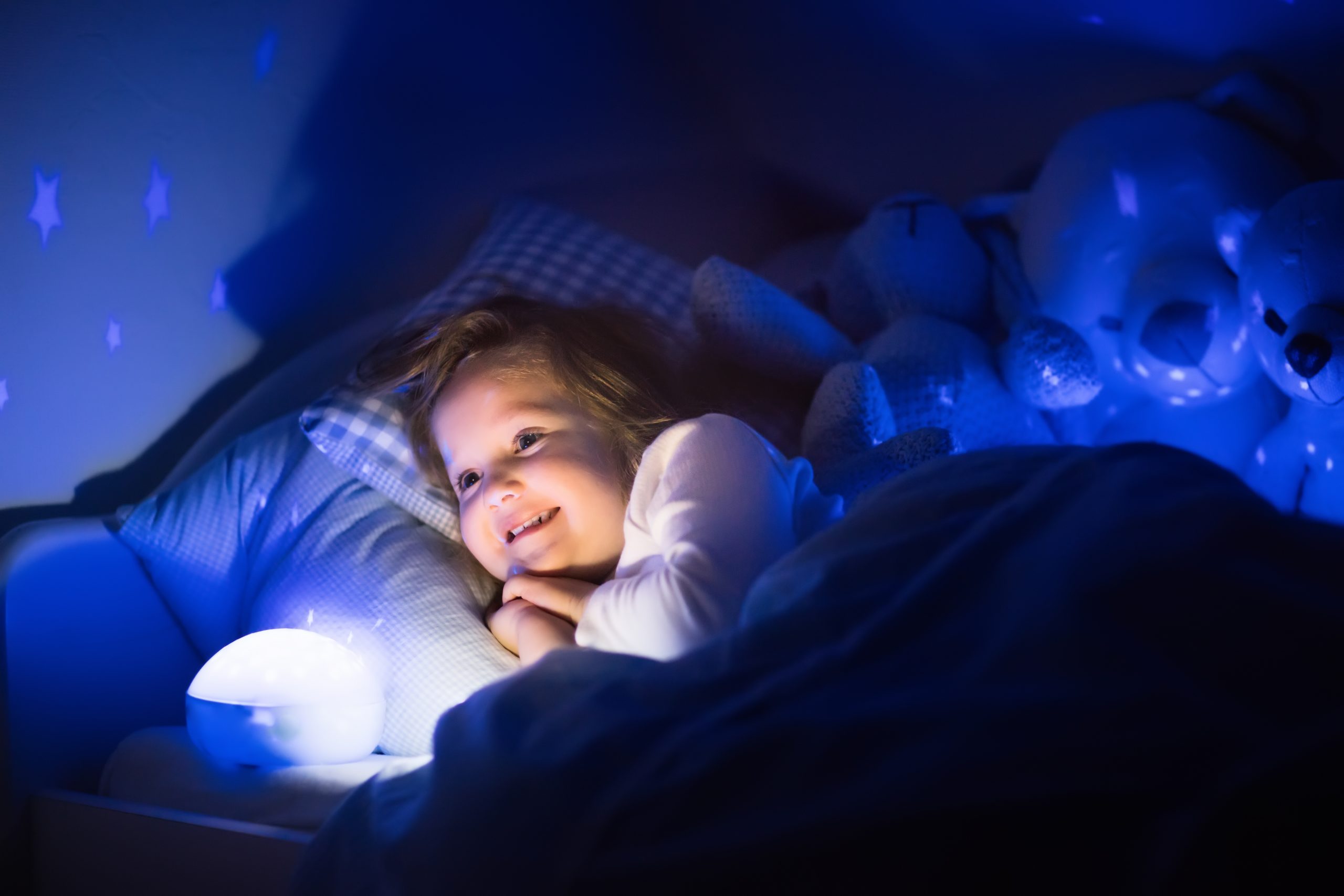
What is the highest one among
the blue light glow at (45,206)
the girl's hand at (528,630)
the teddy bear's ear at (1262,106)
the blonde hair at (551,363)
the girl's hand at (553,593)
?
the blue light glow at (45,206)

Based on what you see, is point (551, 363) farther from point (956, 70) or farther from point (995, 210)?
point (956, 70)

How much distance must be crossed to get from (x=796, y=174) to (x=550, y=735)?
1.63m

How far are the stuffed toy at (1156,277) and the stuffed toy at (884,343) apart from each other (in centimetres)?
8

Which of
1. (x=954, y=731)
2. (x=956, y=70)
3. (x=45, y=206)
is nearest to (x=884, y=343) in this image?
(x=956, y=70)

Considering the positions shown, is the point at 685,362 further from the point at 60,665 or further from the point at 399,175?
the point at 60,665

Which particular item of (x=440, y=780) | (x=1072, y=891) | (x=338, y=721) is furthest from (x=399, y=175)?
(x=1072, y=891)

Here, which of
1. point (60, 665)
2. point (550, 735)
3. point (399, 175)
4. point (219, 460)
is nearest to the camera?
point (550, 735)

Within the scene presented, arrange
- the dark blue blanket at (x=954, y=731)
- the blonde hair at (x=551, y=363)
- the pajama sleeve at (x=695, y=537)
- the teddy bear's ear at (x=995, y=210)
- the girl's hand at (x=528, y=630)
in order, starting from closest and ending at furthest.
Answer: the dark blue blanket at (x=954, y=731)
the pajama sleeve at (x=695, y=537)
the girl's hand at (x=528, y=630)
the blonde hair at (x=551, y=363)
the teddy bear's ear at (x=995, y=210)

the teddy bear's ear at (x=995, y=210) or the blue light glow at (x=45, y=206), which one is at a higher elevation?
the blue light glow at (x=45, y=206)

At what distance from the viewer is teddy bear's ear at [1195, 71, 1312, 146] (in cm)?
139

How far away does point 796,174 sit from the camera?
2.05 meters

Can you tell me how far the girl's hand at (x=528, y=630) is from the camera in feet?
3.47

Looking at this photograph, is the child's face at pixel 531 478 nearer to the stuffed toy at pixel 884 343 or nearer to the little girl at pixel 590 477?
the little girl at pixel 590 477

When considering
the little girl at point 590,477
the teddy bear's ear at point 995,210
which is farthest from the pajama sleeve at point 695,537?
the teddy bear's ear at point 995,210
